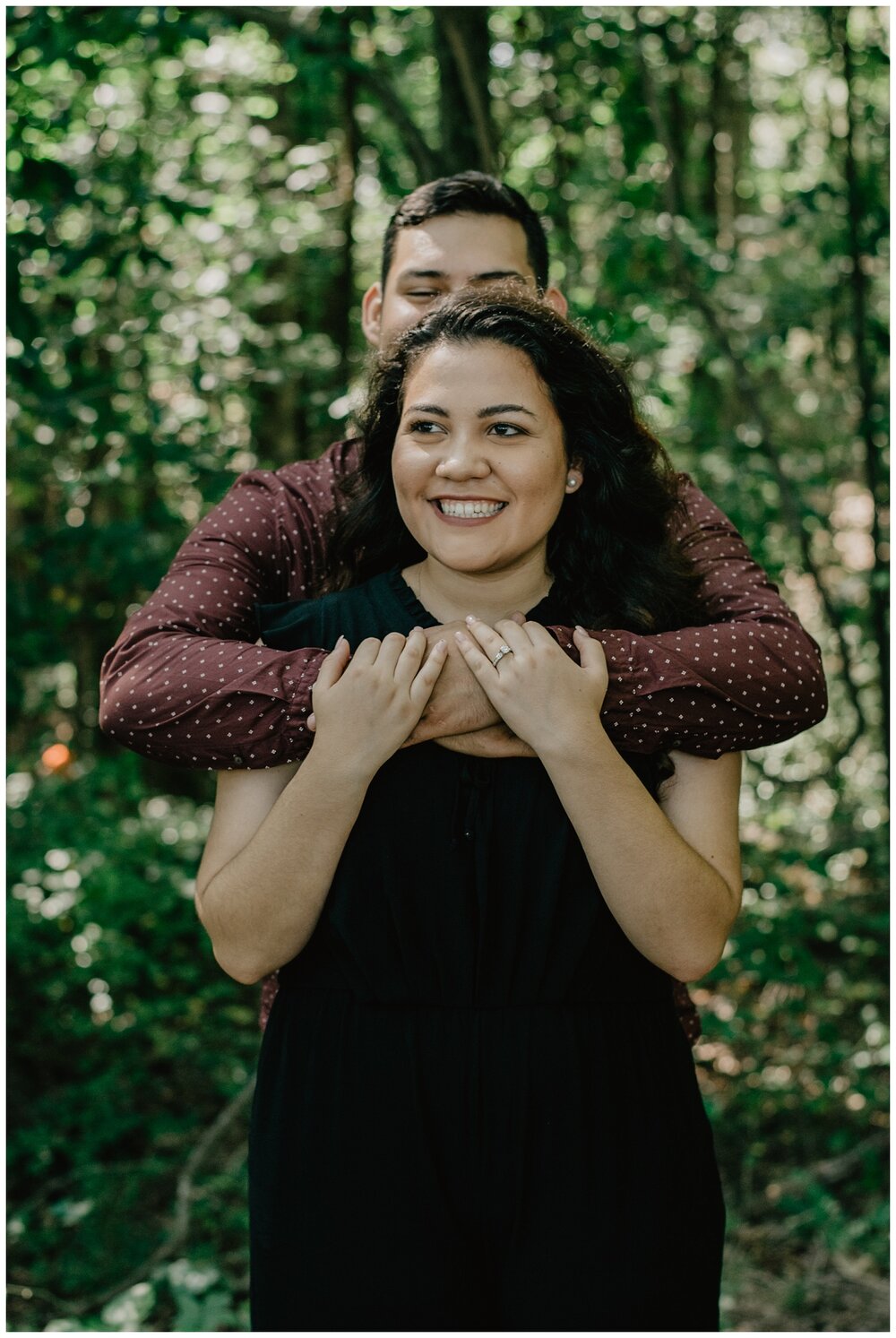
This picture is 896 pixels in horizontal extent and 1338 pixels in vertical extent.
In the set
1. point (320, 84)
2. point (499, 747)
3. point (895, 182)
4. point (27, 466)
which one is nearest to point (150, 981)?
point (27, 466)

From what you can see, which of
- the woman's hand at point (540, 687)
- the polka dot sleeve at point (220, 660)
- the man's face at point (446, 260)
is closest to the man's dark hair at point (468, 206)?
the man's face at point (446, 260)

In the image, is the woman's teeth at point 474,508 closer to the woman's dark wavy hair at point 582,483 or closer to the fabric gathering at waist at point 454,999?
the woman's dark wavy hair at point 582,483

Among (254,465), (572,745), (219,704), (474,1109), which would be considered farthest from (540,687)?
(254,465)

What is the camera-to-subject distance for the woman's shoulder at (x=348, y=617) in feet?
6.17

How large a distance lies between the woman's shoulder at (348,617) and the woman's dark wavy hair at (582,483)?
0.48ft

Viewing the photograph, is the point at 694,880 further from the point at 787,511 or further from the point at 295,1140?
the point at 787,511

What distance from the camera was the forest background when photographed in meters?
3.79

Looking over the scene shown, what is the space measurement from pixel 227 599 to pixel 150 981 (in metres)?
3.23

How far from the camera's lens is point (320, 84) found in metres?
3.85

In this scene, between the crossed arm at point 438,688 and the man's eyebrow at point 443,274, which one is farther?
the man's eyebrow at point 443,274

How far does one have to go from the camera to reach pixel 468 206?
250cm

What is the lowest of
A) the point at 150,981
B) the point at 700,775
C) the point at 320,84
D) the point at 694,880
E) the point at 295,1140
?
the point at 150,981

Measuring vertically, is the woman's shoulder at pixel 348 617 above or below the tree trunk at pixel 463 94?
below

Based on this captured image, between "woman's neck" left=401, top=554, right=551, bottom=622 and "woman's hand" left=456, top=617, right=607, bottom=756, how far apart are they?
0.19m
